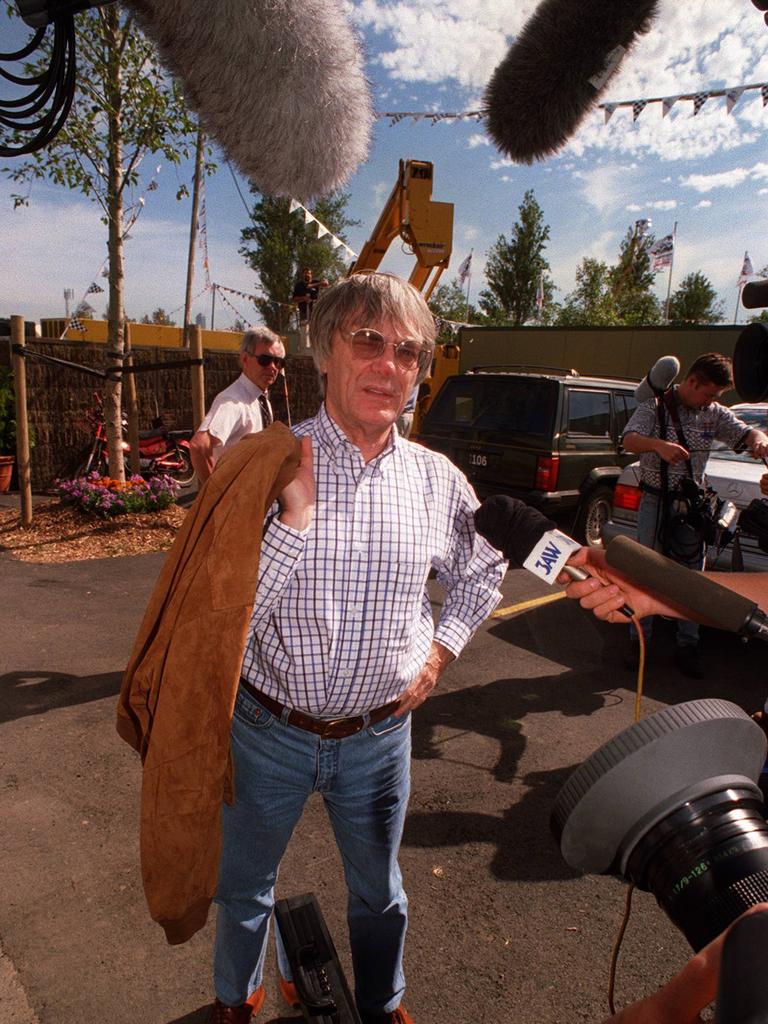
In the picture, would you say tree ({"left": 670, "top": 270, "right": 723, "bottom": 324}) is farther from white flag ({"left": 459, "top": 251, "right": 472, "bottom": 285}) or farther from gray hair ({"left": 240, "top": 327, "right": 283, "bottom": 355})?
gray hair ({"left": 240, "top": 327, "right": 283, "bottom": 355})

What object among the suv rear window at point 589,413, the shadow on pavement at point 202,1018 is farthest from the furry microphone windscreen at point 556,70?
the suv rear window at point 589,413

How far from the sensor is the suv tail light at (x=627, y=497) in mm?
5203

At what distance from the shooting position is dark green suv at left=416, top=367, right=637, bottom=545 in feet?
23.3

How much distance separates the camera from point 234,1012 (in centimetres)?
188

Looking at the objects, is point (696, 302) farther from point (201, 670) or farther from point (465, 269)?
point (201, 670)

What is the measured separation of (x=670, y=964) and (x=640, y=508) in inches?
123

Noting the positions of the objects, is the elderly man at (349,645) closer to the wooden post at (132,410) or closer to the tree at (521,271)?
the wooden post at (132,410)

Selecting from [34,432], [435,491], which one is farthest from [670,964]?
[34,432]

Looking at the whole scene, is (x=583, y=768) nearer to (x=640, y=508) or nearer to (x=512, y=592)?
(x=640, y=508)

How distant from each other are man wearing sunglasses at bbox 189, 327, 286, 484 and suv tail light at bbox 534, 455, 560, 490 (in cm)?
379

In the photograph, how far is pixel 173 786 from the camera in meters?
1.37

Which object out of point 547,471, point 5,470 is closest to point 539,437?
point 547,471

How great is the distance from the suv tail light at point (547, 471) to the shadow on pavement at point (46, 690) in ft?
15.3

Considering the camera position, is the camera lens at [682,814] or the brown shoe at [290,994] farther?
the brown shoe at [290,994]
